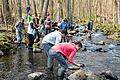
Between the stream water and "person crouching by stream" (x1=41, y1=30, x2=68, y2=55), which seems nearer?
"person crouching by stream" (x1=41, y1=30, x2=68, y2=55)

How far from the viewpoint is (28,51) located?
1614 centimetres

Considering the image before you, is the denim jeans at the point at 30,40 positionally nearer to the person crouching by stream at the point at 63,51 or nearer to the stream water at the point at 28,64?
the stream water at the point at 28,64

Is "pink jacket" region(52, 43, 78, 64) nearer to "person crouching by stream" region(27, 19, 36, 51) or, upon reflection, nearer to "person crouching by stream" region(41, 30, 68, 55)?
"person crouching by stream" region(41, 30, 68, 55)

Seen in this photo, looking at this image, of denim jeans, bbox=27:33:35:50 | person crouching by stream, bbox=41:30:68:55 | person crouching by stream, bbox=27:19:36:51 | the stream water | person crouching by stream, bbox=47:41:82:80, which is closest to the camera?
person crouching by stream, bbox=47:41:82:80

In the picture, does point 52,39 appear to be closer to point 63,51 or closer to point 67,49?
point 63,51

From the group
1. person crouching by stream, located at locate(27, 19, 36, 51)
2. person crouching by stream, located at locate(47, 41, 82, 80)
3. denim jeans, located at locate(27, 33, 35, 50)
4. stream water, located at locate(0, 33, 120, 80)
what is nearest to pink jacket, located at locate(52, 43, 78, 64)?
person crouching by stream, located at locate(47, 41, 82, 80)

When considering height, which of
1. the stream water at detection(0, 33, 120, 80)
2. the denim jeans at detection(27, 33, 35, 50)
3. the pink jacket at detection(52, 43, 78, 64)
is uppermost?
the pink jacket at detection(52, 43, 78, 64)

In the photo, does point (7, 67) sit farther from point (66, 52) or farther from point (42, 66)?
point (66, 52)

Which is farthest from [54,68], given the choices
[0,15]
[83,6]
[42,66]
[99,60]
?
[83,6]

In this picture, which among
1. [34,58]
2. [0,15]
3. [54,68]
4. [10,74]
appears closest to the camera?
[10,74]

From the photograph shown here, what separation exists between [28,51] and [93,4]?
65.8m

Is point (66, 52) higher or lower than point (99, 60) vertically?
higher

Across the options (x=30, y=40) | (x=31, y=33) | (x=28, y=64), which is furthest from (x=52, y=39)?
(x=30, y=40)

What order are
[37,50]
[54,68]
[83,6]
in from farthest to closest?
[83,6] → [37,50] → [54,68]
